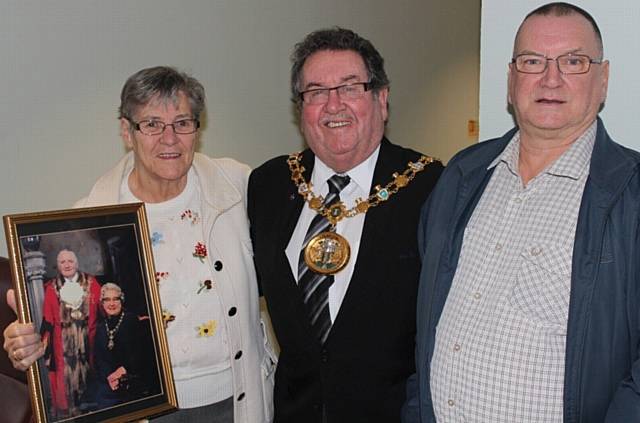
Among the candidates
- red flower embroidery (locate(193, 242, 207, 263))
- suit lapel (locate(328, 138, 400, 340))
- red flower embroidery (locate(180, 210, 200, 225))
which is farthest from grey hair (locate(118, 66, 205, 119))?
suit lapel (locate(328, 138, 400, 340))

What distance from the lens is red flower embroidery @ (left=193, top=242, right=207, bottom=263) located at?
8.11 ft

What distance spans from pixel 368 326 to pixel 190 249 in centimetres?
67

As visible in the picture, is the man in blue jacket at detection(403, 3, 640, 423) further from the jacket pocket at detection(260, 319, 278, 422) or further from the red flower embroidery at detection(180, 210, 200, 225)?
the red flower embroidery at detection(180, 210, 200, 225)

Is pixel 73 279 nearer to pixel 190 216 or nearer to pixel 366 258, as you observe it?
pixel 190 216

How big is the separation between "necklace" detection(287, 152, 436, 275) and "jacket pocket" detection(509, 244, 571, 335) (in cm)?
69

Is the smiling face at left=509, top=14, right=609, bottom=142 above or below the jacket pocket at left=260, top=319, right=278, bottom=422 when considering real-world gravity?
above

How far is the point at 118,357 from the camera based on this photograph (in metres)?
→ 2.14

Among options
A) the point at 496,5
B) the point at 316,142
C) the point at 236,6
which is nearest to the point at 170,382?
the point at 316,142

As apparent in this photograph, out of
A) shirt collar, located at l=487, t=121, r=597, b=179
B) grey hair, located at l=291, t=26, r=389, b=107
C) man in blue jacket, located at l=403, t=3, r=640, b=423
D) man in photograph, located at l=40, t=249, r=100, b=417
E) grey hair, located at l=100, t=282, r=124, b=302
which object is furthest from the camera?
grey hair, located at l=291, t=26, r=389, b=107

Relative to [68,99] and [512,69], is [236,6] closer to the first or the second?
[68,99]

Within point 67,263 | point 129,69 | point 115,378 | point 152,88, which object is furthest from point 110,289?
point 129,69

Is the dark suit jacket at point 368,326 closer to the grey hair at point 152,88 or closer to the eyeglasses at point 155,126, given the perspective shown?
the eyeglasses at point 155,126

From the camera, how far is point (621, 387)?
167 centimetres

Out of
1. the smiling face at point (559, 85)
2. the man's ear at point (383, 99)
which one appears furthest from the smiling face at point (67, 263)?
the smiling face at point (559, 85)
